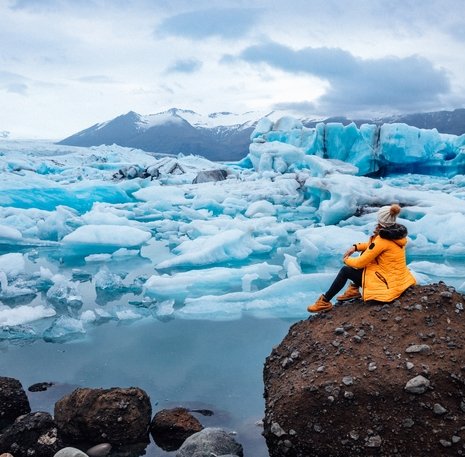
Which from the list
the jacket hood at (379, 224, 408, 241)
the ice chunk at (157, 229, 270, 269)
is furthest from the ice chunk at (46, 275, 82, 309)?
the jacket hood at (379, 224, 408, 241)

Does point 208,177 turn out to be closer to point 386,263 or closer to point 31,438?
point 386,263

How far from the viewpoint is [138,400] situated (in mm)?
3400

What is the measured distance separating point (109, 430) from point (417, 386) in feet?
6.16

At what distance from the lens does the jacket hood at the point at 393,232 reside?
3.24 metres

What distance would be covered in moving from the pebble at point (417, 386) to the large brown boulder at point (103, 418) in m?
1.70

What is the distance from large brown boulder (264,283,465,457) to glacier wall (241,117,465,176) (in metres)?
19.3

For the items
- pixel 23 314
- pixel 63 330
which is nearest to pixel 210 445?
pixel 63 330

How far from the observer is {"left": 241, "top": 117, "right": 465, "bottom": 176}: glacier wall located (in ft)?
73.5

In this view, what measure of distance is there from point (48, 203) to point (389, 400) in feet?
46.3

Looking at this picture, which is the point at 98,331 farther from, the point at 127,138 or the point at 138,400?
the point at 127,138

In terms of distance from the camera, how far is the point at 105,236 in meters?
9.92

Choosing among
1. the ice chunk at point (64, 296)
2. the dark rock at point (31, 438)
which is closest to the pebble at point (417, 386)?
the dark rock at point (31, 438)

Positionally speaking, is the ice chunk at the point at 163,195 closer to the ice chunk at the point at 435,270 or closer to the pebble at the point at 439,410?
the ice chunk at the point at 435,270

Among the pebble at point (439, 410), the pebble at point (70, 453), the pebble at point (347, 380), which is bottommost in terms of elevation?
the pebble at point (70, 453)
